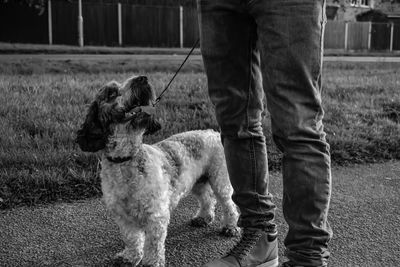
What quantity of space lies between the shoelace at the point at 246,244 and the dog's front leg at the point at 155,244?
60 cm

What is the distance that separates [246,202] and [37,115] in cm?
392

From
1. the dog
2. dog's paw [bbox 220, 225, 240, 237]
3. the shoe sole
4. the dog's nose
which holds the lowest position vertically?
dog's paw [bbox 220, 225, 240, 237]

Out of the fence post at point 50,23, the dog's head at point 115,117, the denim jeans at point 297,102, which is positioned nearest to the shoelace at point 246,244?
the denim jeans at point 297,102

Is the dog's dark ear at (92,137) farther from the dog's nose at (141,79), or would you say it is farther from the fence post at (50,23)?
the fence post at (50,23)

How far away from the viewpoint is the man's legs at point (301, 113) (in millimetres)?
2271

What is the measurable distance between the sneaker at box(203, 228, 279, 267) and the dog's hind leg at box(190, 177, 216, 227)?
3.67ft

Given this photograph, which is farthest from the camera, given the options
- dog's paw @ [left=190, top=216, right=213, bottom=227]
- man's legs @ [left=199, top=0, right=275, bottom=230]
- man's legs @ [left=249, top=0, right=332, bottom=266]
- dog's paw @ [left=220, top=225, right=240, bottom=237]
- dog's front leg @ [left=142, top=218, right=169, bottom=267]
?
dog's paw @ [left=190, top=216, right=213, bottom=227]

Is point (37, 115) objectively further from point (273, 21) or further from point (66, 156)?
point (273, 21)

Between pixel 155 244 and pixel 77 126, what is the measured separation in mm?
2879

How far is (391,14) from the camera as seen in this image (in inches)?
1754

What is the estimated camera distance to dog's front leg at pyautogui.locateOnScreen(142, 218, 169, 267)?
3250 millimetres

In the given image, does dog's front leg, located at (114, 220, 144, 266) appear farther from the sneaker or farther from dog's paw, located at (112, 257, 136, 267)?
the sneaker

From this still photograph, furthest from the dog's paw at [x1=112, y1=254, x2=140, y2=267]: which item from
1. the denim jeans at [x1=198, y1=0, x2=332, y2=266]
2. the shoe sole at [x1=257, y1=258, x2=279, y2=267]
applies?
the denim jeans at [x1=198, y1=0, x2=332, y2=266]

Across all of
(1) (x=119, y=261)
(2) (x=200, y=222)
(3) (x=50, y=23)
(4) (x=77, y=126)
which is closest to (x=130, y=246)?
(1) (x=119, y=261)
